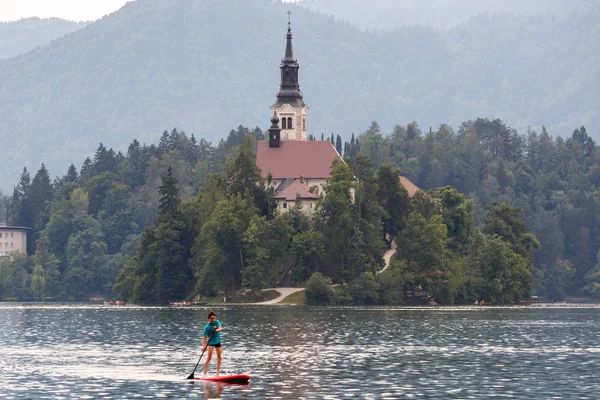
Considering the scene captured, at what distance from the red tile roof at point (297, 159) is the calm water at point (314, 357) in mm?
73489

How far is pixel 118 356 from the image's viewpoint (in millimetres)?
70688

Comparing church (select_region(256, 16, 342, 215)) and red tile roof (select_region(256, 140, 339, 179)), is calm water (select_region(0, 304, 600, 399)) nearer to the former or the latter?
church (select_region(256, 16, 342, 215))

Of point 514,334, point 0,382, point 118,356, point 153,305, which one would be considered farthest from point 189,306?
point 0,382

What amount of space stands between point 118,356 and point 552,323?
2105 inches

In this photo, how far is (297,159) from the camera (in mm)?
192750

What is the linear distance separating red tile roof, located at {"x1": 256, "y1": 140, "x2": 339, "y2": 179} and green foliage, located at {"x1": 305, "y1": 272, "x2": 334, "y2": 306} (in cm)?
3371

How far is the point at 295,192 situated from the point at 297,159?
12.2 m

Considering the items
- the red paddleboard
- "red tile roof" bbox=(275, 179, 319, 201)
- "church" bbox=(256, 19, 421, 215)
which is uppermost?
"church" bbox=(256, 19, 421, 215)

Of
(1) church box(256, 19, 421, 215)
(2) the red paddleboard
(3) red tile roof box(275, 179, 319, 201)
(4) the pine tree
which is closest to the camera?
(2) the red paddleboard

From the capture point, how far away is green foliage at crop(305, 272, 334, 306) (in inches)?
6216

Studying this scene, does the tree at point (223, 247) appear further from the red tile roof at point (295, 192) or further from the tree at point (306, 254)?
the red tile roof at point (295, 192)

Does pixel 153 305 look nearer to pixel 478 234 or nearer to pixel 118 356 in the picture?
pixel 478 234

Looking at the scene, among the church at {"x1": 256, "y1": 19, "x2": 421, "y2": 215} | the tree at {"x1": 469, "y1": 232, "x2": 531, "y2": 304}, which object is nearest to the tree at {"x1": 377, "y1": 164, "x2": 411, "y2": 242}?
the church at {"x1": 256, "y1": 19, "x2": 421, "y2": 215}

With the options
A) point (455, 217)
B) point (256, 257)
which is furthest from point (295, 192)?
point (455, 217)
